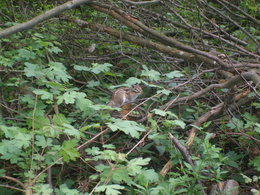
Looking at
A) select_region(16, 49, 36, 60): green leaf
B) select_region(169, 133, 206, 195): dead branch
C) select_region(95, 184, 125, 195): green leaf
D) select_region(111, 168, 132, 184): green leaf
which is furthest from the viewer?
select_region(16, 49, 36, 60): green leaf

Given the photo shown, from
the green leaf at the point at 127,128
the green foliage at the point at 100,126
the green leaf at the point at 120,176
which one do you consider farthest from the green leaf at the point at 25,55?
the green leaf at the point at 120,176

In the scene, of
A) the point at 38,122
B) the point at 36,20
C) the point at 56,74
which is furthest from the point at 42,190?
the point at 36,20

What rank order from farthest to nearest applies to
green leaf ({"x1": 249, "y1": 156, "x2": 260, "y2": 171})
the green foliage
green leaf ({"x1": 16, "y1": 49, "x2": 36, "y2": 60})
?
green leaf ({"x1": 16, "y1": 49, "x2": 36, "y2": 60}), green leaf ({"x1": 249, "y1": 156, "x2": 260, "y2": 171}), the green foliage

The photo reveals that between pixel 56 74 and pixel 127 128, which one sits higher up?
pixel 127 128

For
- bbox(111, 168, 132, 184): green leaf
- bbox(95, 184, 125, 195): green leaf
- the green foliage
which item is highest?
bbox(95, 184, 125, 195): green leaf

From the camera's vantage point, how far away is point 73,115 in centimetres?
336

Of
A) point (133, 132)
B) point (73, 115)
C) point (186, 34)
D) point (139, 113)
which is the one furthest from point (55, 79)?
point (186, 34)

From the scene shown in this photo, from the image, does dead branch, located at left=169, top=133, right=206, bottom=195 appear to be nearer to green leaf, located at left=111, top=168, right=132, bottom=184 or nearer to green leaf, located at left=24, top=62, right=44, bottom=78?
green leaf, located at left=111, top=168, right=132, bottom=184

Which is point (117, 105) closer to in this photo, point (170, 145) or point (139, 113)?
point (139, 113)

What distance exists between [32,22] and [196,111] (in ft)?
6.97

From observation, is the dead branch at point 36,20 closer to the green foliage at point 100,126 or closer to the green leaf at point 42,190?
the green foliage at point 100,126

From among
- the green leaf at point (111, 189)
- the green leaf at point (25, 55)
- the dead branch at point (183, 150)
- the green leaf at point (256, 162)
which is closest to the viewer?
the green leaf at point (111, 189)

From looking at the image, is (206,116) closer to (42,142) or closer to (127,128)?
(127,128)

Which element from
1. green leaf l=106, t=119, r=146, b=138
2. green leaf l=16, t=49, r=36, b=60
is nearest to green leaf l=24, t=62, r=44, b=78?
green leaf l=16, t=49, r=36, b=60
